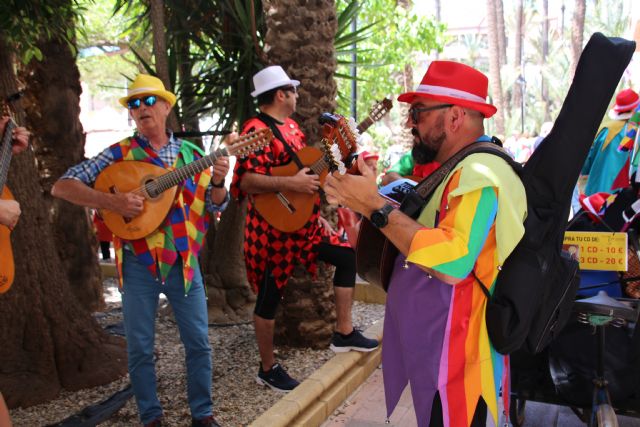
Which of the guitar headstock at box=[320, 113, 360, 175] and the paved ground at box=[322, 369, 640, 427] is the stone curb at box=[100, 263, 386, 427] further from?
the guitar headstock at box=[320, 113, 360, 175]

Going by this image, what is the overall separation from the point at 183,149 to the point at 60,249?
3319 millimetres

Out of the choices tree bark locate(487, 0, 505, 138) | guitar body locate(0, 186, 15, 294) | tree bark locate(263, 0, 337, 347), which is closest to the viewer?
guitar body locate(0, 186, 15, 294)

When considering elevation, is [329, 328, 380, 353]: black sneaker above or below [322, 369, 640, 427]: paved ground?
above

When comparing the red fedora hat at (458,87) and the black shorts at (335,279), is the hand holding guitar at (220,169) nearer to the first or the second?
the black shorts at (335,279)

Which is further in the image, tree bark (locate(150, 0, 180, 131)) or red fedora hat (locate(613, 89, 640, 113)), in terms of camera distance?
red fedora hat (locate(613, 89, 640, 113))

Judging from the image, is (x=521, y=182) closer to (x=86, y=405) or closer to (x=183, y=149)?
(x=183, y=149)

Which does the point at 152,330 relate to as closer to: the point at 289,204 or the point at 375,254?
the point at 289,204

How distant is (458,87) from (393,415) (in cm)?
277

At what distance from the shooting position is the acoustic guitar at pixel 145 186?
369 cm

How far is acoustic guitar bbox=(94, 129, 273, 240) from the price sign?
2010 mm

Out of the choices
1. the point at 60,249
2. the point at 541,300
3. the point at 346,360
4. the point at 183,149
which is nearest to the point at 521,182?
the point at 541,300

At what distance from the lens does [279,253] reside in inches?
180

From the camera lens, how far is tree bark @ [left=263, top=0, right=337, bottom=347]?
→ 541 centimetres

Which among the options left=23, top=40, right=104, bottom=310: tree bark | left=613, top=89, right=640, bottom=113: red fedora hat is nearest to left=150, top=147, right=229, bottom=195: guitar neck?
left=23, top=40, right=104, bottom=310: tree bark
